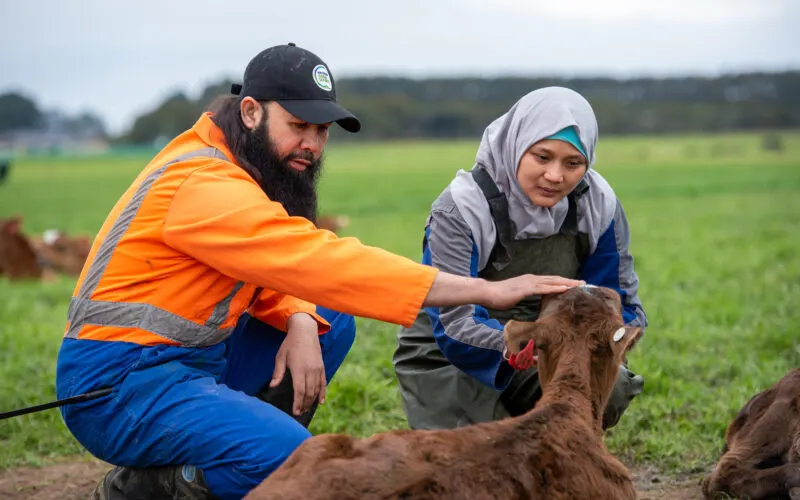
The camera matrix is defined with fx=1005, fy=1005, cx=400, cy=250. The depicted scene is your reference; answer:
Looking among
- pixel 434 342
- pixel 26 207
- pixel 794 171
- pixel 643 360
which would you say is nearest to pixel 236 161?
pixel 434 342

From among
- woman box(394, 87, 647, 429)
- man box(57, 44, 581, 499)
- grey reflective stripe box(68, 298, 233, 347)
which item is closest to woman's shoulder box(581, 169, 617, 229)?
woman box(394, 87, 647, 429)

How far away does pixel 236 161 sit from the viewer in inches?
177

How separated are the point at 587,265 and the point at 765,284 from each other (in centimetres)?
658

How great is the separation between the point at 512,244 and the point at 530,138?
618 millimetres

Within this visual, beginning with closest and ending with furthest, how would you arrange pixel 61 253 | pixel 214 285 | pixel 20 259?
pixel 214 285 → pixel 20 259 → pixel 61 253

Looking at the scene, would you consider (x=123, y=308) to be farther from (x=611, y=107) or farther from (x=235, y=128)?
(x=611, y=107)

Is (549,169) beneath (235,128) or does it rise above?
above

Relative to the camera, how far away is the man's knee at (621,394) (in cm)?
522

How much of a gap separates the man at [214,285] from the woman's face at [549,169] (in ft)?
2.73

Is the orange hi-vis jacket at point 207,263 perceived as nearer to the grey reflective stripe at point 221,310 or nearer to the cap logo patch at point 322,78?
the grey reflective stripe at point 221,310

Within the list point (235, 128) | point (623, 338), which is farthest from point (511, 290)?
point (235, 128)

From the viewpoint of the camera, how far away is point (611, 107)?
297ft

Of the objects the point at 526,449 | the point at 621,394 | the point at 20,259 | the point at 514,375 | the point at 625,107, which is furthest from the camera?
the point at 625,107

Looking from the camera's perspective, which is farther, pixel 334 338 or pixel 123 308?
pixel 334 338
